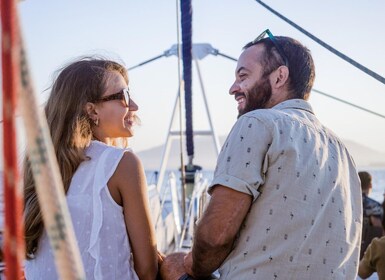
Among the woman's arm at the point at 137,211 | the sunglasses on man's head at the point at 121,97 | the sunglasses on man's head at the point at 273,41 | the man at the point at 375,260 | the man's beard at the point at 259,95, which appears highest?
the sunglasses on man's head at the point at 273,41

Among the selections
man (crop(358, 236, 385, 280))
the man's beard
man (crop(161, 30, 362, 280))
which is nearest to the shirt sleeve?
man (crop(161, 30, 362, 280))

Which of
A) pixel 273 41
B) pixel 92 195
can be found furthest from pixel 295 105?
pixel 92 195

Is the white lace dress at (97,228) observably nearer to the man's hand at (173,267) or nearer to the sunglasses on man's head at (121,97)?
the man's hand at (173,267)

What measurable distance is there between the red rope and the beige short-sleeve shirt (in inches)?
34.6

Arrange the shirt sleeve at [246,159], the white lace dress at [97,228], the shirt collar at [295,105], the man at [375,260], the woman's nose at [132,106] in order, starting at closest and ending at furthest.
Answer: the shirt sleeve at [246,159] → the white lace dress at [97,228] → the shirt collar at [295,105] → the woman's nose at [132,106] → the man at [375,260]

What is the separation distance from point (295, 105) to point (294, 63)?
20 cm

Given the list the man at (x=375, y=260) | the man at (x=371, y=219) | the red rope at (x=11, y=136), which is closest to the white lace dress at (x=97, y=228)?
the red rope at (x=11, y=136)

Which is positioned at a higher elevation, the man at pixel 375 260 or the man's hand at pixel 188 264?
the man's hand at pixel 188 264

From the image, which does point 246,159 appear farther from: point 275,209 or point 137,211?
point 137,211

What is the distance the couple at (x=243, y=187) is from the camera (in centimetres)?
138

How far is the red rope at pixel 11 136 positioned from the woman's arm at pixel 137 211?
38.6 inches

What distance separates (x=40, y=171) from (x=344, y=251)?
111 cm

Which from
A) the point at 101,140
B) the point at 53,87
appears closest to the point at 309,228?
the point at 101,140

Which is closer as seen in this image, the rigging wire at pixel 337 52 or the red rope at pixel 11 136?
the red rope at pixel 11 136
